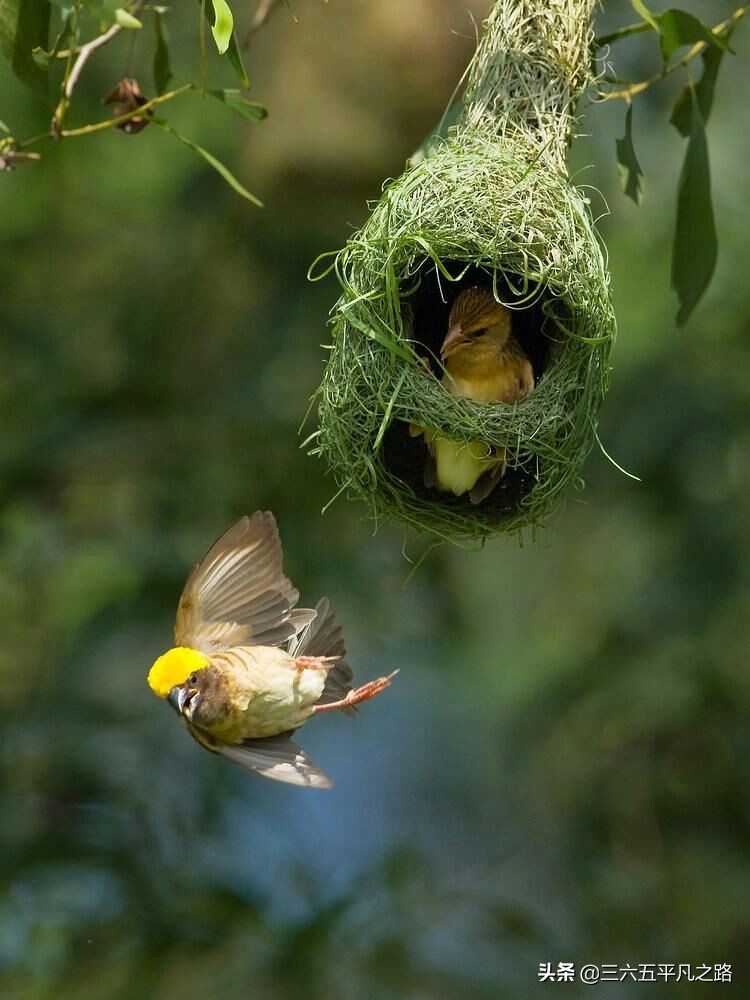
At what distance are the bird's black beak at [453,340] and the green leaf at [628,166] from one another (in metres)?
0.49

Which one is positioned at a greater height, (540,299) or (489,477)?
(540,299)

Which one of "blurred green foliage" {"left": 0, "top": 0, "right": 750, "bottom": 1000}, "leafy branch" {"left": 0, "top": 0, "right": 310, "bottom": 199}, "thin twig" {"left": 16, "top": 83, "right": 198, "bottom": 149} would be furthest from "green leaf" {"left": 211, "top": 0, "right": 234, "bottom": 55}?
"blurred green foliage" {"left": 0, "top": 0, "right": 750, "bottom": 1000}

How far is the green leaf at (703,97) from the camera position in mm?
2852

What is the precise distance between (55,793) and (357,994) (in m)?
1.25

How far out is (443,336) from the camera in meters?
2.92

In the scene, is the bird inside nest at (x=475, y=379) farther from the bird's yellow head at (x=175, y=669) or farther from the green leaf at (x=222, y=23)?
the green leaf at (x=222, y=23)

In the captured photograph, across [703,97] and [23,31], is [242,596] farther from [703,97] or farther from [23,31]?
[703,97]

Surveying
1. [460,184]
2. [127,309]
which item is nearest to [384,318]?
[460,184]

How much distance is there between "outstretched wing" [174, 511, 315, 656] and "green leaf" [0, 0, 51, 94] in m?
0.91

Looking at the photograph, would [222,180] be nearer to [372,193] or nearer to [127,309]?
[127,309]

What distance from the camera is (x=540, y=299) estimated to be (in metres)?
2.70

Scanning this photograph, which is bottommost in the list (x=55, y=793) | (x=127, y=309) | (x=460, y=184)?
(x=55, y=793)

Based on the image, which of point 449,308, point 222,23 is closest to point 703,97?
point 449,308

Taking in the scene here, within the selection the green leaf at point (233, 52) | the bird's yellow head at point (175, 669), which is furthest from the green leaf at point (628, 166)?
the bird's yellow head at point (175, 669)
